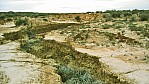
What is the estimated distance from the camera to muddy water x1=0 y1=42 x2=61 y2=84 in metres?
8.77

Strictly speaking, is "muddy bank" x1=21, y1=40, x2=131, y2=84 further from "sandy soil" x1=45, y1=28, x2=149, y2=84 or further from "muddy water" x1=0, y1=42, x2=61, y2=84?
"muddy water" x1=0, y1=42, x2=61, y2=84

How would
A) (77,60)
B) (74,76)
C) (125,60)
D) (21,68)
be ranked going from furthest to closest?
(125,60)
(77,60)
(21,68)
(74,76)

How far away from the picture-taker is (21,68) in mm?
10281

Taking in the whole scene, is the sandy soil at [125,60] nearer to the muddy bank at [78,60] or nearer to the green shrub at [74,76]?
the muddy bank at [78,60]

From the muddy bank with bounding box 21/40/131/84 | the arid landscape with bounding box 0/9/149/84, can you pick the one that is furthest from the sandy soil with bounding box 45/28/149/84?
the muddy bank with bounding box 21/40/131/84

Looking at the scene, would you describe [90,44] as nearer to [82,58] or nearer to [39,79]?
[82,58]

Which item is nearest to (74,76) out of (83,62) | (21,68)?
(21,68)

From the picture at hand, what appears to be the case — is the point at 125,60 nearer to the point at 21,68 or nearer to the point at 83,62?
the point at 83,62

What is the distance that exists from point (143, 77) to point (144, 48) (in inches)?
221

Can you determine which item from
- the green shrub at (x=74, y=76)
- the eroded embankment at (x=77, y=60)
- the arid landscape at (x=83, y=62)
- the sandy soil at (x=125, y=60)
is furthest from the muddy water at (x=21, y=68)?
the sandy soil at (x=125, y=60)

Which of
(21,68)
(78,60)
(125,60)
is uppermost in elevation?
(21,68)

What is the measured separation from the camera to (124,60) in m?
13.0

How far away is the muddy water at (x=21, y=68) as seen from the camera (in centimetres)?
877

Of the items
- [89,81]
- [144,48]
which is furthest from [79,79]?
[144,48]
